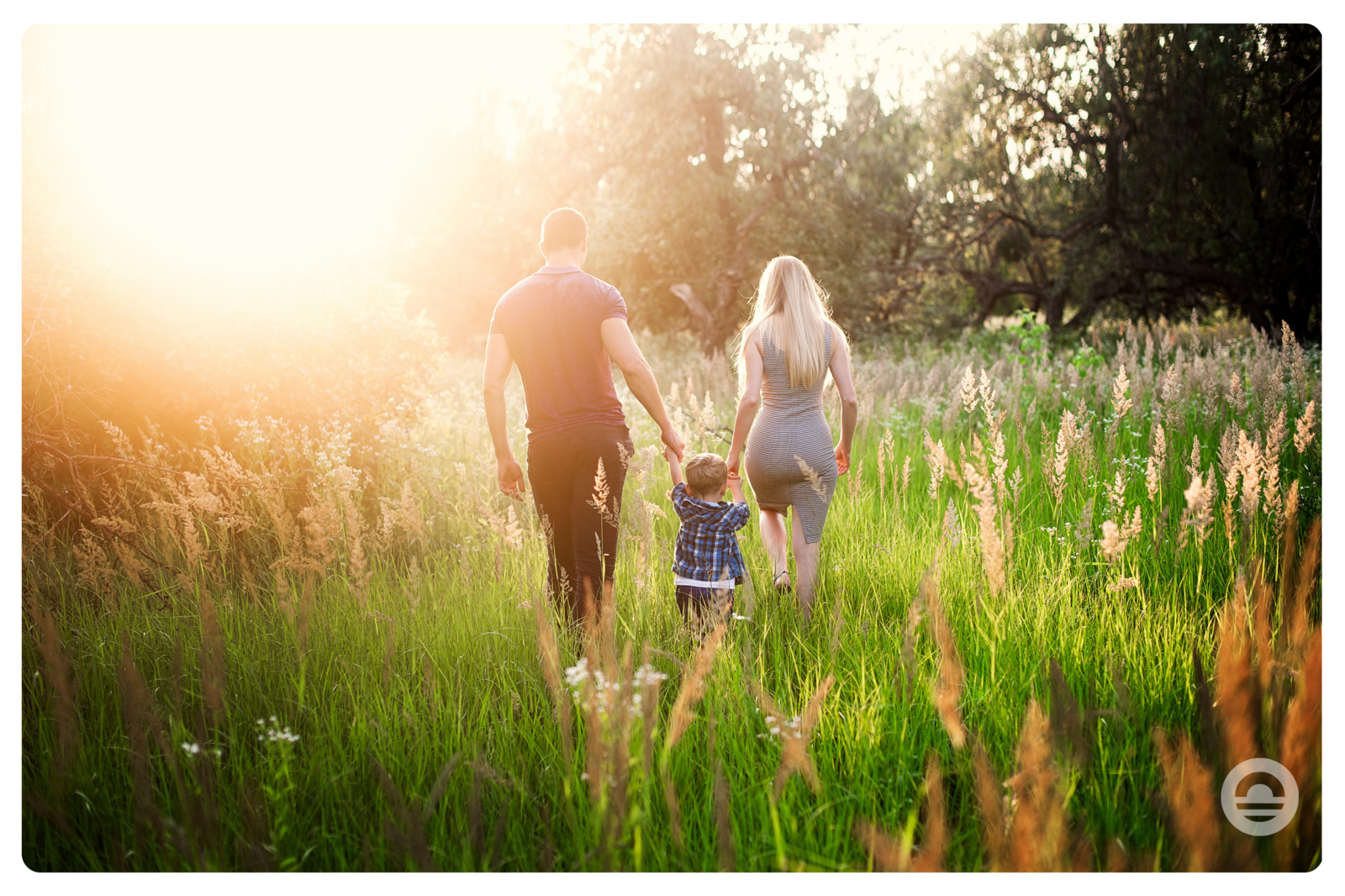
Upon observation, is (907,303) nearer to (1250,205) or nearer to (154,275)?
(1250,205)

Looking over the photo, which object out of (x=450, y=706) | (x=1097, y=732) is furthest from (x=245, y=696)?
(x=1097, y=732)

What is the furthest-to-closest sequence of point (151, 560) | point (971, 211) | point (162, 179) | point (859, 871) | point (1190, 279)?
point (971, 211), point (1190, 279), point (162, 179), point (151, 560), point (859, 871)

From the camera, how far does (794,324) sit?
3590 mm

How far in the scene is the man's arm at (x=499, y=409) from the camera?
348cm

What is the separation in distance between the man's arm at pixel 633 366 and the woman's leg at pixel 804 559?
795mm

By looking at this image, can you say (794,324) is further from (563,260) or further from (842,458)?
(563,260)

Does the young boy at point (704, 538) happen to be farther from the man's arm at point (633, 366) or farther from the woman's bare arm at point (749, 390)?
the woman's bare arm at point (749, 390)

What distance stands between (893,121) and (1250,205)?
23.4 ft

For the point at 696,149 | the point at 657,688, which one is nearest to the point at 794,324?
the point at 657,688

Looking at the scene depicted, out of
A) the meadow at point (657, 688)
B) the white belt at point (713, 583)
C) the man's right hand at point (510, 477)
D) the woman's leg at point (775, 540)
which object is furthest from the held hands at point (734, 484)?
the man's right hand at point (510, 477)

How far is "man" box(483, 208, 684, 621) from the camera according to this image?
3.32 meters

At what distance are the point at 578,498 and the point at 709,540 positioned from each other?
70 centimetres

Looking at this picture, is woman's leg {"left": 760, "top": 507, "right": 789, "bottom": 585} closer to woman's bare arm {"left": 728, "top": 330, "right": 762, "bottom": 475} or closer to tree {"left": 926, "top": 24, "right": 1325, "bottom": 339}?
woman's bare arm {"left": 728, "top": 330, "right": 762, "bottom": 475}

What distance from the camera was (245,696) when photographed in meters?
2.61
